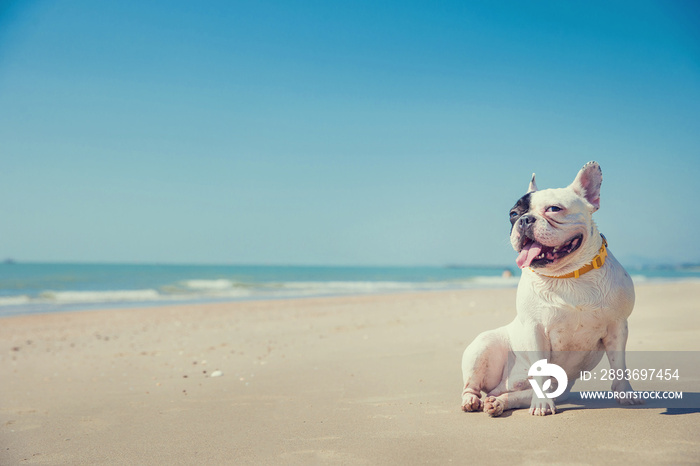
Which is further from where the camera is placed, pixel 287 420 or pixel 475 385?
pixel 287 420

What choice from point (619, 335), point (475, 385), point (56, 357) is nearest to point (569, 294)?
point (619, 335)

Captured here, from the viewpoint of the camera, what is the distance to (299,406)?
4742mm

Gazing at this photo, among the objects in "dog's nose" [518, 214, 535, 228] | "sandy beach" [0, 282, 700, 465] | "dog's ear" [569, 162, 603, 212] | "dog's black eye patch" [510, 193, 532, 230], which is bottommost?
"sandy beach" [0, 282, 700, 465]

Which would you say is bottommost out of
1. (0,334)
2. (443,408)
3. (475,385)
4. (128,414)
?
(0,334)

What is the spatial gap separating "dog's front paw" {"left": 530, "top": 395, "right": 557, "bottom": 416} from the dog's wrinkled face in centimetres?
101

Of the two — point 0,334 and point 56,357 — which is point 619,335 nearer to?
point 56,357

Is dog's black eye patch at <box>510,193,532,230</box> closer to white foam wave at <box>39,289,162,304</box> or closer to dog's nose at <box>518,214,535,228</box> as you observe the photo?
dog's nose at <box>518,214,535,228</box>

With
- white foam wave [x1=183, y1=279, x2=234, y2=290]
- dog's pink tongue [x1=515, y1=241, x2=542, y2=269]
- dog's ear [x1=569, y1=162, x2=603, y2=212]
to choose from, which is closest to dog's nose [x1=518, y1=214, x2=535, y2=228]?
dog's pink tongue [x1=515, y1=241, x2=542, y2=269]

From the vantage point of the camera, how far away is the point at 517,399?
3.76m

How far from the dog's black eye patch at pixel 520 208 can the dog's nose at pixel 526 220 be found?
96mm

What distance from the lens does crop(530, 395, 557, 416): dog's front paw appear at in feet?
11.5

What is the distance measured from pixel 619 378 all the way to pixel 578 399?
1.65 feet

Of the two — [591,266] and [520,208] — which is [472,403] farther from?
[520,208]

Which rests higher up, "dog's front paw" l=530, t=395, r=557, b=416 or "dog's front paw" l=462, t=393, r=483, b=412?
"dog's front paw" l=530, t=395, r=557, b=416
